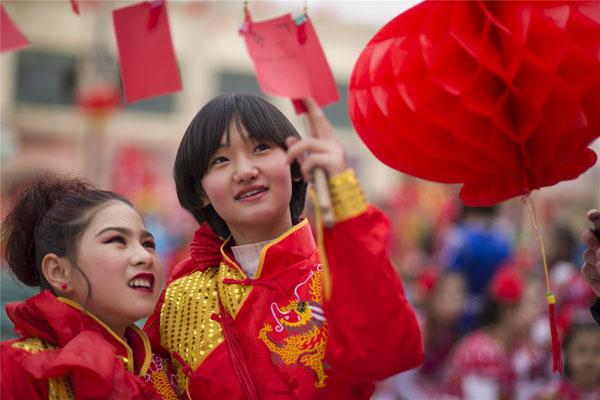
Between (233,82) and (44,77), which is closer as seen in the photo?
(44,77)

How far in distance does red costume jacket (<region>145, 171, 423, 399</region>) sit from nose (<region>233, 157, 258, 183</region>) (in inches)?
6.9

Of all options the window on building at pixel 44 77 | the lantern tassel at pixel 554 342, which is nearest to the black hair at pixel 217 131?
the lantern tassel at pixel 554 342

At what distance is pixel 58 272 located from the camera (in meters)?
2.15

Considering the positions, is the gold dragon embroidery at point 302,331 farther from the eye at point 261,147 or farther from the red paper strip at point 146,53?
the red paper strip at point 146,53

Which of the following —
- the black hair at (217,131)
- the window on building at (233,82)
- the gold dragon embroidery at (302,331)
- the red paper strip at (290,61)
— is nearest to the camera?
the red paper strip at (290,61)

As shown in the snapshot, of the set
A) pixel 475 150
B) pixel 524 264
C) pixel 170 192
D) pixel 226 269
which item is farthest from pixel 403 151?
pixel 170 192

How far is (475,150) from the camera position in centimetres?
183

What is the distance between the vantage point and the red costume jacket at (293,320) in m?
1.76

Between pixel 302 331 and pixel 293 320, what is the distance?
0.11ft

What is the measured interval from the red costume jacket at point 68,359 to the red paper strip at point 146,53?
59cm

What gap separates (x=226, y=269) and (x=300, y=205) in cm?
28

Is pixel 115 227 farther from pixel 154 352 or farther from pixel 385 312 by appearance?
pixel 385 312

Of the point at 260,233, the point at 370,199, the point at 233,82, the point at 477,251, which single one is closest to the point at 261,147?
the point at 260,233

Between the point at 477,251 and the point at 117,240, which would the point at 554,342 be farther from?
the point at 477,251
